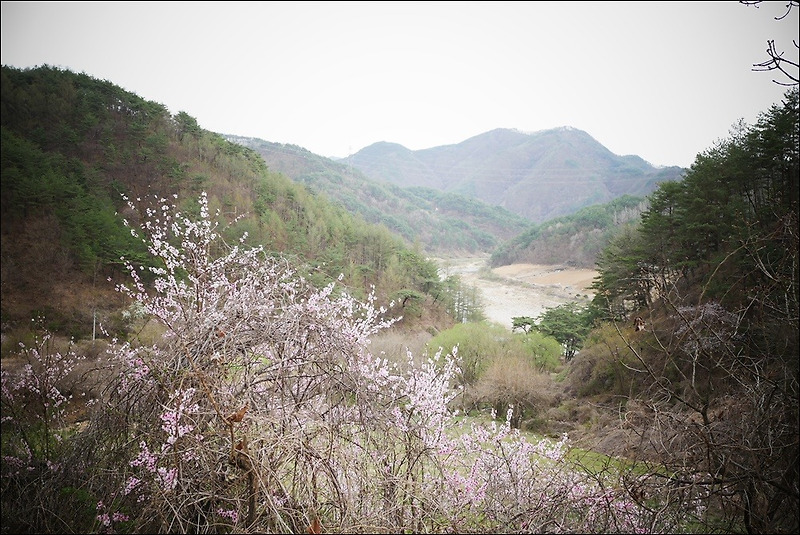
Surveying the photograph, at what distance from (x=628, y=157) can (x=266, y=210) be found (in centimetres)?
9730

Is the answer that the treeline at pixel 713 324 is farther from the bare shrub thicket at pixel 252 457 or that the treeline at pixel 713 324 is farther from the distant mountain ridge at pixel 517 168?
the distant mountain ridge at pixel 517 168

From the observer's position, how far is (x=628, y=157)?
294 feet

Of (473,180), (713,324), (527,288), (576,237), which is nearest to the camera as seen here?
(713,324)

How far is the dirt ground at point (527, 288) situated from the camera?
105 ft

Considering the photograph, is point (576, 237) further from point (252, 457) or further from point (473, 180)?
point (473, 180)

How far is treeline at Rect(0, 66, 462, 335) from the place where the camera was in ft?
18.7

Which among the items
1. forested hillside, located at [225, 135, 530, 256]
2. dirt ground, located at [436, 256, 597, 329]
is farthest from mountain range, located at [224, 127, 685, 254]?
dirt ground, located at [436, 256, 597, 329]

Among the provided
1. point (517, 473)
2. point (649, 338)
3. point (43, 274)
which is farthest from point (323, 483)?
point (649, 338)

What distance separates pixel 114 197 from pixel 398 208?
5514 cm

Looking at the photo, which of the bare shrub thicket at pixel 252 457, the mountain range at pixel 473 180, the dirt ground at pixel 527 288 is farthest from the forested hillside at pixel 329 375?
the mountain range at pixel 473 180

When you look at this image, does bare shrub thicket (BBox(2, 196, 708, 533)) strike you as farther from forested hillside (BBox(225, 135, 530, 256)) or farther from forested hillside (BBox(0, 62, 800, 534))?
forested hillside (BBox(225, 135, 530, 256))

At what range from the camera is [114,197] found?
48.5 ft

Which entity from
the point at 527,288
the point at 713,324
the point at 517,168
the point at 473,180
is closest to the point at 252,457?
the point at 713,324

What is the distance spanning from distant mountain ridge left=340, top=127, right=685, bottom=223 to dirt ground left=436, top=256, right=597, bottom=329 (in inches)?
1494
